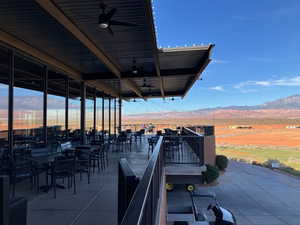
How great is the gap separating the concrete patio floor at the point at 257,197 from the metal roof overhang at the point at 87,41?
6898mm

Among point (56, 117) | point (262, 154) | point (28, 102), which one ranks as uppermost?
point (28, 102)

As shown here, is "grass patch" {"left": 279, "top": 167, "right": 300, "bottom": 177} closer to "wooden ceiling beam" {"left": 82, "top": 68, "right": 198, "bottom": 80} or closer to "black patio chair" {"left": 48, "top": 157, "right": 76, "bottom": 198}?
"wooden ceiling beam" {"left": 82, "top": 68, "right": 198, "bottom": 80}

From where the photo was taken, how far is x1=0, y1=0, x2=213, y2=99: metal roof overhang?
4008mm

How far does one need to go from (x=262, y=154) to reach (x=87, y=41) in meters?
30.2

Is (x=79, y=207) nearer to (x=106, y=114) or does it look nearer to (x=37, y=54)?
(x=37, y=54)

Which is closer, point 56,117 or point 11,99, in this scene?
point 11,99

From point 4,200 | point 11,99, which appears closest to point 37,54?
point 11,99

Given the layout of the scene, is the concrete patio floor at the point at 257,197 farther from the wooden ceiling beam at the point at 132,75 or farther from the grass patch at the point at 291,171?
the wooden ceiling beam at the point at 132,75

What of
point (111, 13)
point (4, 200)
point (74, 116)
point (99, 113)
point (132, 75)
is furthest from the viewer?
point (99, 113)

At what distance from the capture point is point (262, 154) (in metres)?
30.0

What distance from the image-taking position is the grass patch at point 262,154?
25.5 meters

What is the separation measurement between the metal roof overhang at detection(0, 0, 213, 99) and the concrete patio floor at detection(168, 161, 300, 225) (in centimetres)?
690

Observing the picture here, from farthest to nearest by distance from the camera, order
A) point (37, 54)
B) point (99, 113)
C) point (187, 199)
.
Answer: point (99, 113), point (187, 199), point (37, 54)

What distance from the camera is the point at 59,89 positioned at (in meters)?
10.3
